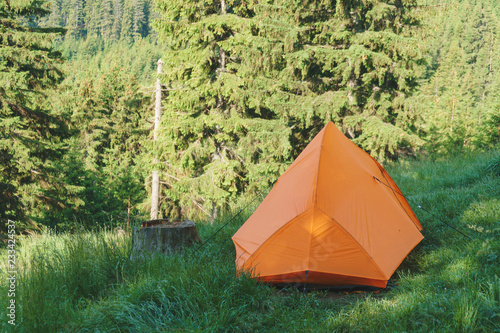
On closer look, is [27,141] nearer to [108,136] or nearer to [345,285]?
[345,285]

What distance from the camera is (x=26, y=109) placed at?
11430 mm

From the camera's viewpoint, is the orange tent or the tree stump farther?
the tree stump

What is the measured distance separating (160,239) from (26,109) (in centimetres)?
966

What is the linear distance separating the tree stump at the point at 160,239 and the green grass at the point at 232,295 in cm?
19

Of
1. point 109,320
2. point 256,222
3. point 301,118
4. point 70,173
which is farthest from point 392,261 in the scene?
point 70,173

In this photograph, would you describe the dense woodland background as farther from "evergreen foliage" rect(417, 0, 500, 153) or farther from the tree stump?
"evergreen foliage" rect(417, 0, 500, 153)

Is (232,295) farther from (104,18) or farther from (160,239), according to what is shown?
(104,18)

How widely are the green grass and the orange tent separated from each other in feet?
0.68

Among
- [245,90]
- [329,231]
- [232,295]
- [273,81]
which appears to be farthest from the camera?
[245,90]

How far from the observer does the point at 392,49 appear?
9.88m

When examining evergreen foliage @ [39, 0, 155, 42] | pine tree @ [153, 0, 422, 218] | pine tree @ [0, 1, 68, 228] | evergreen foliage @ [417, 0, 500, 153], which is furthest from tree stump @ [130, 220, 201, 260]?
evergreen foliage @ [39, 0, 155, 42]

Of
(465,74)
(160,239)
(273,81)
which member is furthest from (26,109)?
(465,74)

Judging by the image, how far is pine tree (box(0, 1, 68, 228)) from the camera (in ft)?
35.8

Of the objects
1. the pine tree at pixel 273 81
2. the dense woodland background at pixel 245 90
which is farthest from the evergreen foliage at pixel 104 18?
the pine tree at pixel 273 81
